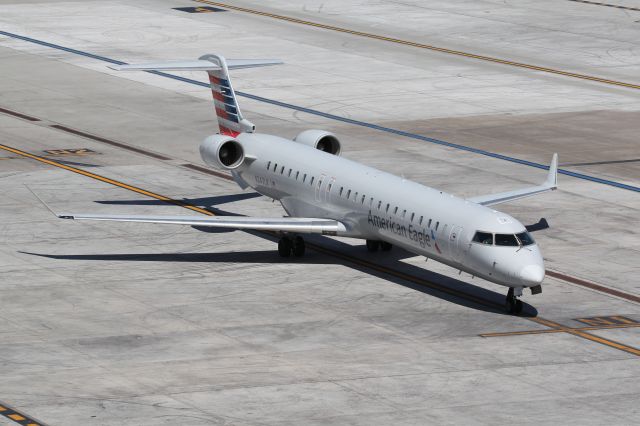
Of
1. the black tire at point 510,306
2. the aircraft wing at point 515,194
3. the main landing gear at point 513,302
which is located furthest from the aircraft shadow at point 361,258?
the aircraft wing at point 515,194

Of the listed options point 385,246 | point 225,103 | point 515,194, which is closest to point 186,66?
point 225,103

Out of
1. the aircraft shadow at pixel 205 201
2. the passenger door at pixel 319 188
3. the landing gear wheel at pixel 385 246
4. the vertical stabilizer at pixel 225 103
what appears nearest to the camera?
the passenger door at pixel 319 188

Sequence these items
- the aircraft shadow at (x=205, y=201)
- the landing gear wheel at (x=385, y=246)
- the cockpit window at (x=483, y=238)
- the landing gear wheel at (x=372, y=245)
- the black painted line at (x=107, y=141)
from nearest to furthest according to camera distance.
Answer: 1. the cockpit window at (x=483, y=238)
2. the landing gear wheel at (x=372, y=245)
3. the landing gear wheel at (x=385, y=246)
4. the aircraft shadow at (x=205, y=201)
5. the black painted line at (x=107, y=141)

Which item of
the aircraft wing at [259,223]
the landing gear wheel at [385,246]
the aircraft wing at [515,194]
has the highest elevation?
the aircraft wing at [515,194]

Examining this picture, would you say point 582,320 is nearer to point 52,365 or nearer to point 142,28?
point 52,365

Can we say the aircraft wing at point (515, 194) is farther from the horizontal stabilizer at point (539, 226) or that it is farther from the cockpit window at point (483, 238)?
the cockpit window at point (483, 238)

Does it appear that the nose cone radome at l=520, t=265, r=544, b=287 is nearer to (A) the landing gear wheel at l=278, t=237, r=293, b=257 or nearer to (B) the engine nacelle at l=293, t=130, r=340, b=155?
(A) the landing gear wheel at l=278, t=237, r=293, b=257

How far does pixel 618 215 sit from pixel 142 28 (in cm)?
4071

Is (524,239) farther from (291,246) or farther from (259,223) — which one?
(259,223)

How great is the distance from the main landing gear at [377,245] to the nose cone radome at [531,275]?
647cm

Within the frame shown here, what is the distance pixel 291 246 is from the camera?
39344 millimetres

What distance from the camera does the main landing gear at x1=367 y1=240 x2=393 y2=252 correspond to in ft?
131

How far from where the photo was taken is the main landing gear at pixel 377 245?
3991 centimetres

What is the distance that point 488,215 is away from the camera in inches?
1387
